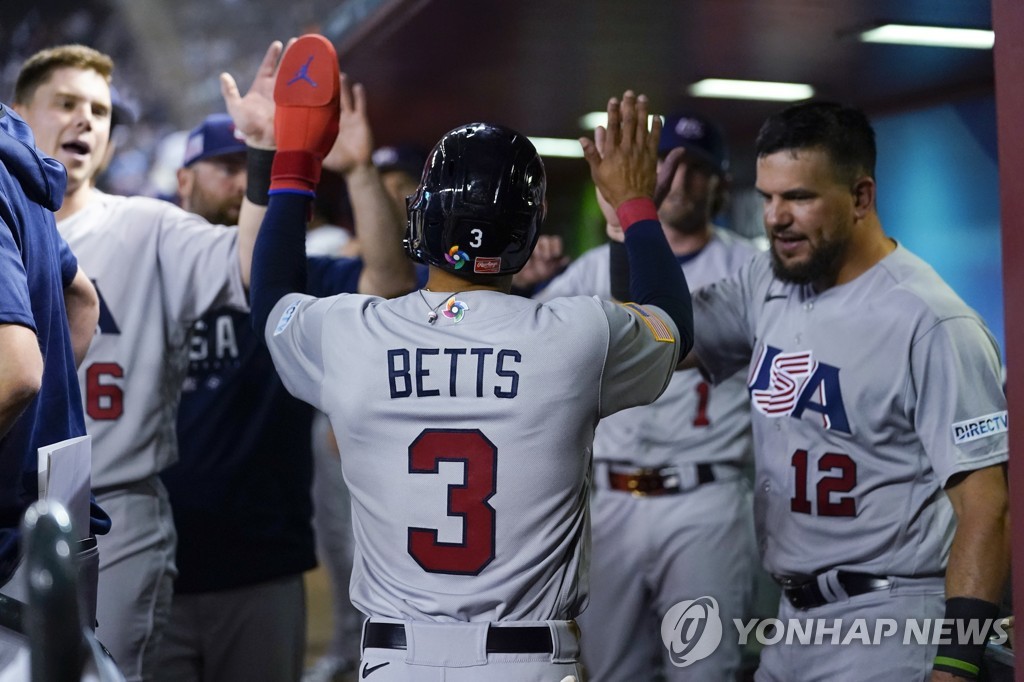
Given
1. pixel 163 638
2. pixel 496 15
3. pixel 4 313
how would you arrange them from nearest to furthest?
pixel 4 313 < pixel 163 638 < pixel 496 15

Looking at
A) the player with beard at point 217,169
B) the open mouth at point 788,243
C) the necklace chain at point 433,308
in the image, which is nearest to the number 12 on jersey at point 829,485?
the open mouth at point 788,243

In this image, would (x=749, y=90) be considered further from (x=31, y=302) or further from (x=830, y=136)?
(x=31, y=302)

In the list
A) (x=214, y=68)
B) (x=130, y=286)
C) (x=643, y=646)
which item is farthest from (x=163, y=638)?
(x=214, y=68)

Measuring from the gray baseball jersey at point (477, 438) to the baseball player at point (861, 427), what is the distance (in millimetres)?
771

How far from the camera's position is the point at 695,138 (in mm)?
4059

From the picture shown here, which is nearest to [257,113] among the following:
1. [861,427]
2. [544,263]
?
[861,427]

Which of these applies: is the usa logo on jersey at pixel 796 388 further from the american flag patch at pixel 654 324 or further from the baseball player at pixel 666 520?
the baseball player at pixel 666 520

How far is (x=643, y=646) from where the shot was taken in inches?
145

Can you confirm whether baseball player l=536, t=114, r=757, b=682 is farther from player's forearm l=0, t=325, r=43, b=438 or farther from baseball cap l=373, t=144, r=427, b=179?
player's forearm l=0, t=325, r=43, b=438

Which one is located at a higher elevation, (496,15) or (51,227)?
(496,15)

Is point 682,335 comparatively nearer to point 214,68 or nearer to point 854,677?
point 854,677

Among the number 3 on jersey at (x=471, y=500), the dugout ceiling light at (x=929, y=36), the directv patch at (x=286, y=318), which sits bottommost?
the number 3 on jersey at (x=471, y=500)

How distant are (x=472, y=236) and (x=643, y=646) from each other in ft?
7.26

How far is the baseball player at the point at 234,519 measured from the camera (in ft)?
10.6
